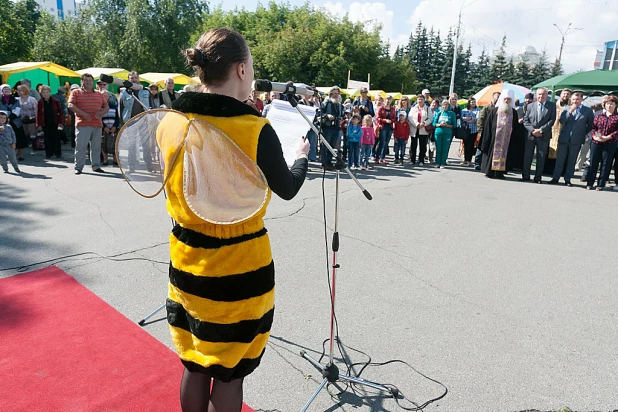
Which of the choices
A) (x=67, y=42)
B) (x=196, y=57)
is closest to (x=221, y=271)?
(x=196, y=57)

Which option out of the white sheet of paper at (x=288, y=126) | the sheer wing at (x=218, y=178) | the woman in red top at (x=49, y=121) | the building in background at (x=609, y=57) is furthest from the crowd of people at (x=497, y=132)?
the building in background at (x=609, y=57)

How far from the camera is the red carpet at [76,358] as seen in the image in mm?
2496

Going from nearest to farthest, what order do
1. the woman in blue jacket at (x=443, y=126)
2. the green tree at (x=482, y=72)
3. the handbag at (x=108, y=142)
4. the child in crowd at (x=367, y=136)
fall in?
1. the handbag at (x=108, y=142)
2. the child in crowd at (x=367, y=136)
3. the woman in blue jacket at (x=443, y=126)
4. the green tree at (x=482, y=72)

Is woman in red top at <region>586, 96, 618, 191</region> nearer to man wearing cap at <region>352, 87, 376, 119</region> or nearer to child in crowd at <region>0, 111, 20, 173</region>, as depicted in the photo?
man wearing cap at <region>352, 87, 376, 119</region>

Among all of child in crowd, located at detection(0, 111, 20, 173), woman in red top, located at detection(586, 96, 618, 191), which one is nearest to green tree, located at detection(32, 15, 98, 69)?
child in crowd, located at detection(0, 111, 20, 173)

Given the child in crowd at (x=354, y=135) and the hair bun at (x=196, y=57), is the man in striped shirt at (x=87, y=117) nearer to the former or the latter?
the child in crowd at (x=354, y=135)

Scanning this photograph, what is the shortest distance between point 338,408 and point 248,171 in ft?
5.48

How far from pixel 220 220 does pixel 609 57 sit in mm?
43562

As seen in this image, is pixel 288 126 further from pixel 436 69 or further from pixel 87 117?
pixel 436 69

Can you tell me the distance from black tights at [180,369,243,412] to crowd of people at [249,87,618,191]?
762 centimetres

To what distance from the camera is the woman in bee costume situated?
153 cm

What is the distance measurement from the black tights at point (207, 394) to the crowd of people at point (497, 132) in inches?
300

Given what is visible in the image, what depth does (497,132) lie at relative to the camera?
1062cm

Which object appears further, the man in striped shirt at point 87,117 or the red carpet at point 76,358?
the man in striped shirt at point 87,117
